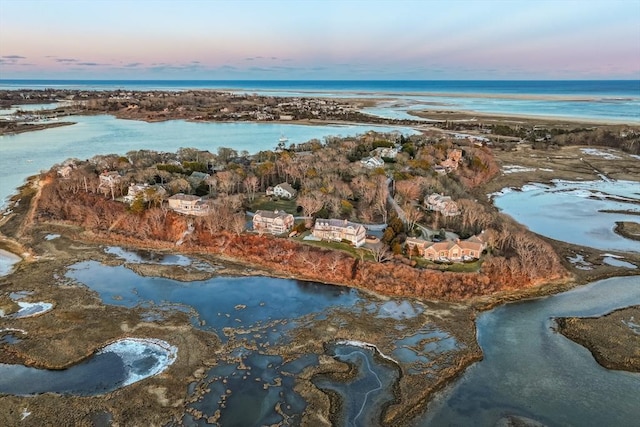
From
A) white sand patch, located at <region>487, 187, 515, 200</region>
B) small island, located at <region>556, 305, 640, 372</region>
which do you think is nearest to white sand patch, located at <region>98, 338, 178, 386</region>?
small island, located at <region>556, 305, 640, 372</region>

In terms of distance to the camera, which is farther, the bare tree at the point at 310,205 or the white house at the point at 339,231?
the bare tree at the point at 310,205

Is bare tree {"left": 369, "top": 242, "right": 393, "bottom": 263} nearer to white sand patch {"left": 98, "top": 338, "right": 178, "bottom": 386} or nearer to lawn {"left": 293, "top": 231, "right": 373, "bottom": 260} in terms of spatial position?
lawn {"left": 293, "top": 231, "right": 373, "bottom": 260}

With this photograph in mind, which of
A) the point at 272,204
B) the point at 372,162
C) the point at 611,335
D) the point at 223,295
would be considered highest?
the point at 372,162

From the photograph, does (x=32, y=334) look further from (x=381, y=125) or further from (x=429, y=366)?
(x=381, y=125)

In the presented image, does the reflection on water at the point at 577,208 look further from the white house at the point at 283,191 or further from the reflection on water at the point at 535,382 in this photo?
the white house at the point at 283,191

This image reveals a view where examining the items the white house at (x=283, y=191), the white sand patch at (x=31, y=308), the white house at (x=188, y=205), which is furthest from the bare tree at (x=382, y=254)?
the white sand patch at (x=31, y=308)

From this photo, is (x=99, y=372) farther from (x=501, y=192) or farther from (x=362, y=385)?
(x=501, y=192)

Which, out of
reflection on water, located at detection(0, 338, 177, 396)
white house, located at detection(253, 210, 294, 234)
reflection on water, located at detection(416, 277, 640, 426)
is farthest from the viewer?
white house, located at detection(253, 210, 294, 234)

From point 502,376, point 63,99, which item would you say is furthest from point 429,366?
point 63,99

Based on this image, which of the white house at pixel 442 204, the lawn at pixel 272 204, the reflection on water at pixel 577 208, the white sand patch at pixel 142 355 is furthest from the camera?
the lawn at pixel 272 204

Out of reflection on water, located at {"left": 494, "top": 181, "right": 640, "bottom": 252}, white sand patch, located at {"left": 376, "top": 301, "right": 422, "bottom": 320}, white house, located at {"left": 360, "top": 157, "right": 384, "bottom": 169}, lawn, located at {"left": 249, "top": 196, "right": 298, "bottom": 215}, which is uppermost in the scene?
white house, located at {"left": 360, "top": 157, "right": 384, "bottom": 169}

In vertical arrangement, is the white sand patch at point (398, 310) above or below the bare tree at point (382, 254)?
below

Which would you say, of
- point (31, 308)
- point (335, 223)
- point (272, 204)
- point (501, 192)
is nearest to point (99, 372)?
point (31, 308)
